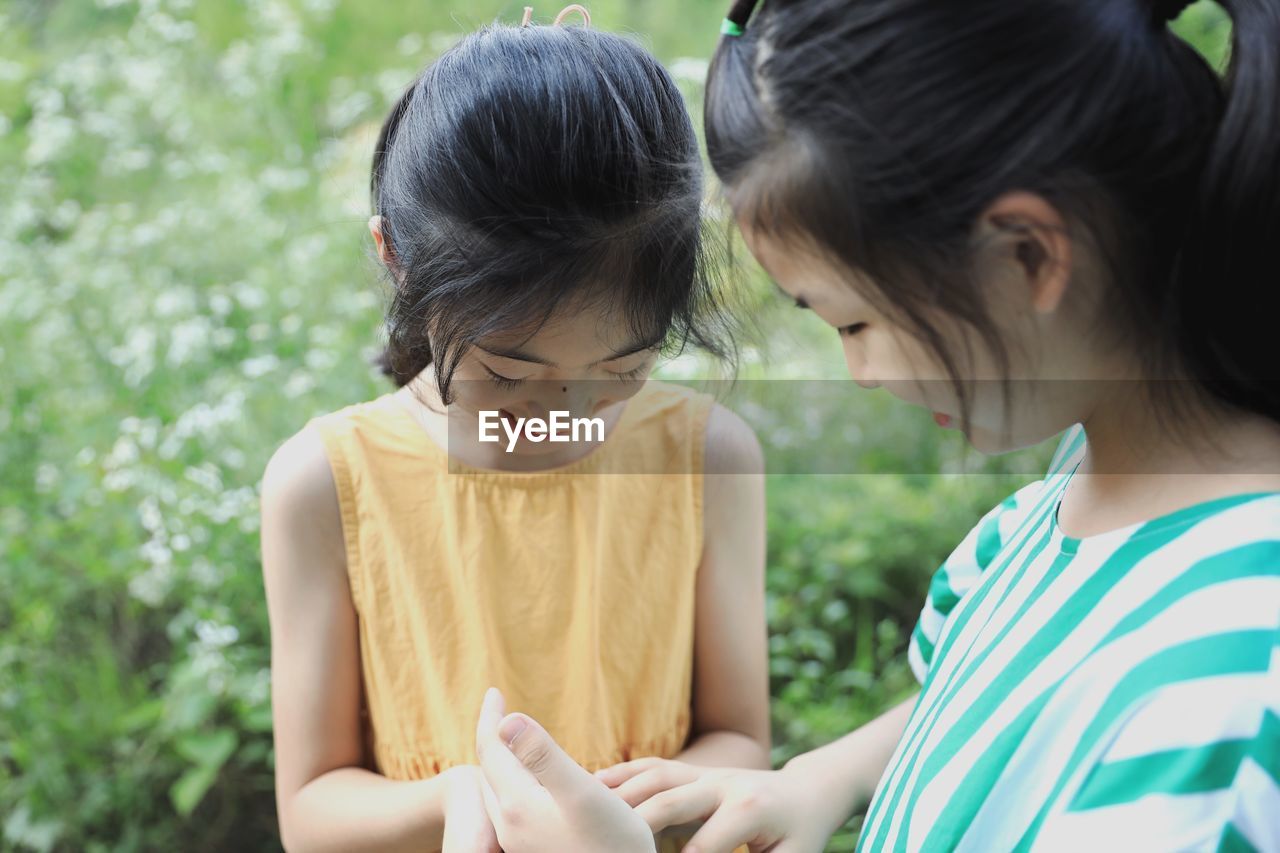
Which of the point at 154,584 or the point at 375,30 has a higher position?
the point at 375,30

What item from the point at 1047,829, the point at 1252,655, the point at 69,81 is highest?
the point at 69,81

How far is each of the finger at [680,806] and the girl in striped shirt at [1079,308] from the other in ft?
0.70

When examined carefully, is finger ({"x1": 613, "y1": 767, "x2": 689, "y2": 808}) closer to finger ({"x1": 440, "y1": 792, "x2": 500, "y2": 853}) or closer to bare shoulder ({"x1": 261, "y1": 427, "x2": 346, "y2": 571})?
finger ({"x1": 440, "y1": 792, "x2": 500, "y2": 853})

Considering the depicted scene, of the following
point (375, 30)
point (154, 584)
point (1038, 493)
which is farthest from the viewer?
point (375, 30)

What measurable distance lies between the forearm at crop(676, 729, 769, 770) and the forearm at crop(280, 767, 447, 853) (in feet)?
0.85

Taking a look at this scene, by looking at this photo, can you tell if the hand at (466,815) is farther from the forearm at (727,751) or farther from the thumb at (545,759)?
the forearm at (727,751)

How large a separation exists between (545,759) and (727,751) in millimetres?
375

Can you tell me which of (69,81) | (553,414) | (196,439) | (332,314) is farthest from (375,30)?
(553,414)

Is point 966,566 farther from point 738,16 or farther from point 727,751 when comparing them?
point 738,16

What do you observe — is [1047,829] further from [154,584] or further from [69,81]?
[69,81]

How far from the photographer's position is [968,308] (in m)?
0.63

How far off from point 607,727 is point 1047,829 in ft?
1.83

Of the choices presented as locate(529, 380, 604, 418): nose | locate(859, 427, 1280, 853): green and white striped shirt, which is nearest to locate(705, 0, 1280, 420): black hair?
locate(859, 427, 1280, 853): green and white striped shirt

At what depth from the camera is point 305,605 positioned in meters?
1.06
